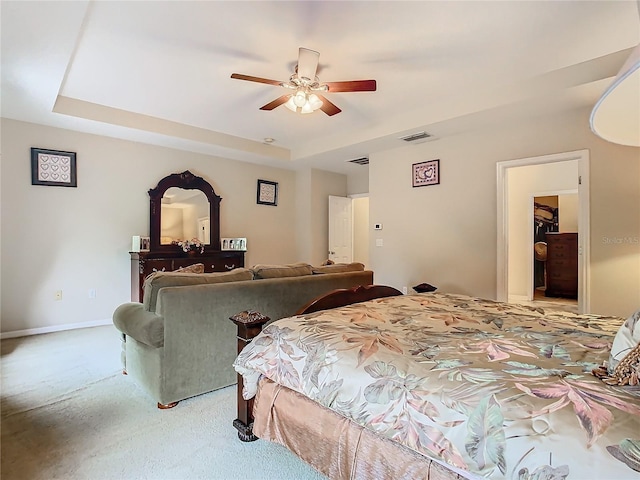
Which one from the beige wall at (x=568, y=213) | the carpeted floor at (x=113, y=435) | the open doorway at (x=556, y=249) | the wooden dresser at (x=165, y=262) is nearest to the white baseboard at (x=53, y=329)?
the wooden dresser at (x=165, y=262)

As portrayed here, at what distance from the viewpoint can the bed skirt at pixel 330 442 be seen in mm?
1161

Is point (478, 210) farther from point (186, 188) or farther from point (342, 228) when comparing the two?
point (186, 188)

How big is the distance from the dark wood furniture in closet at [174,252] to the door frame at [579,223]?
12.6ft

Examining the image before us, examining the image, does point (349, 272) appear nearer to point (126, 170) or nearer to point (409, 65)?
point (409, 65)

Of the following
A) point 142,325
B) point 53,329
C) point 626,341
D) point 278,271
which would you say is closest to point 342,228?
point 278,271

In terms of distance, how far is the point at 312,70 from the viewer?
2.77 m

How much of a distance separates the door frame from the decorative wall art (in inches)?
211

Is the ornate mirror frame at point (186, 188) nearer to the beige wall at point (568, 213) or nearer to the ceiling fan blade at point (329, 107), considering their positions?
the ceiling fan blade at point (329, 107)

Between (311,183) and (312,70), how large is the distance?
377 cm

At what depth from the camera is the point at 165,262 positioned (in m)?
4.73

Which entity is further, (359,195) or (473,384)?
(359,195)

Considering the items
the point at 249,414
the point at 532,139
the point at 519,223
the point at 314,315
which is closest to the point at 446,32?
the point at 532,139

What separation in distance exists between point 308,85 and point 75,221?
356 centimetres

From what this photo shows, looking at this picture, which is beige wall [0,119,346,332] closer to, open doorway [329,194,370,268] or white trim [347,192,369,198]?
open doorway [329,194,370,268]
